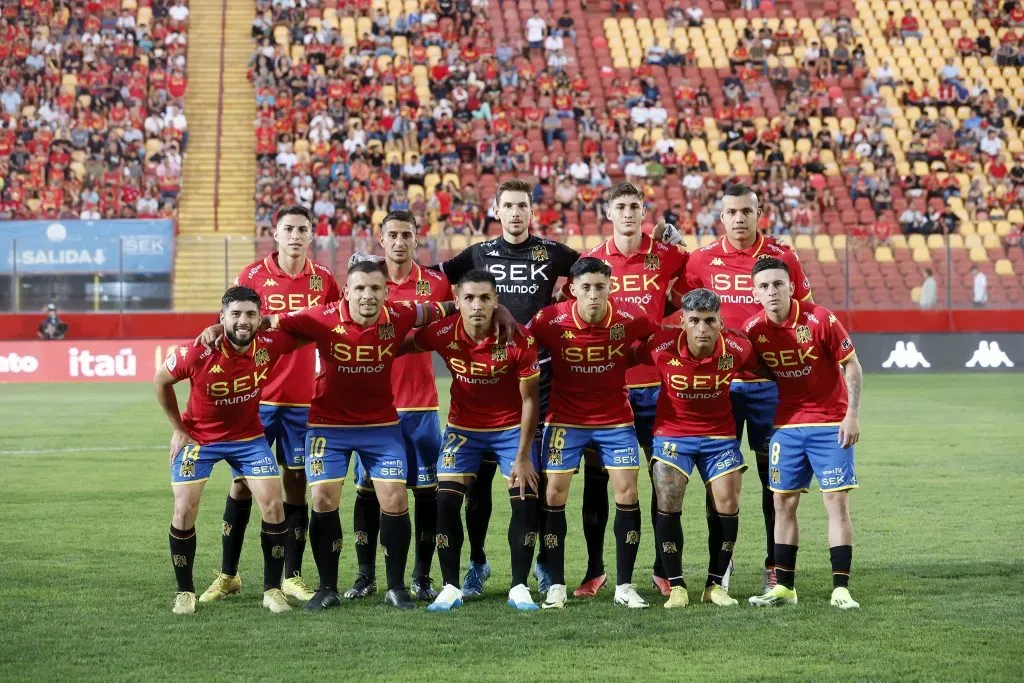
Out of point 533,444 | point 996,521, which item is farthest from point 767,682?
point 996,521

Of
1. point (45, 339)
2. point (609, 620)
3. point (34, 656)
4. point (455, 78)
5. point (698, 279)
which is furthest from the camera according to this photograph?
point (455, 78)

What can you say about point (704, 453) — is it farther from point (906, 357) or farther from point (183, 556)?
point (906, 357)

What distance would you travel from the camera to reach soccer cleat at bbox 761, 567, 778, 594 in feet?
25.0

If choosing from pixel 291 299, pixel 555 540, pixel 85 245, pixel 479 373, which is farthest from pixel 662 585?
pixel 85 245

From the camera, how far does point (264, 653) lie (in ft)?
21.0

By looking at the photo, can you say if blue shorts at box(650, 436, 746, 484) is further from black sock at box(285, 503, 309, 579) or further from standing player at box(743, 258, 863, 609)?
black sock at box(285, 503, 309, 579)

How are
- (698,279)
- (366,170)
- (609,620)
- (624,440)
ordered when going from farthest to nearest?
(366,170) → (698,279) → (624,440) → (609,620)

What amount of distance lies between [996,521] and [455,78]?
25.6 m

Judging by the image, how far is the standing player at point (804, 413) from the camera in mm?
7438

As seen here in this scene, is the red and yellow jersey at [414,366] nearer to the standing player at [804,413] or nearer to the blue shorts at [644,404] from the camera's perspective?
the blue shorts at [644,404]

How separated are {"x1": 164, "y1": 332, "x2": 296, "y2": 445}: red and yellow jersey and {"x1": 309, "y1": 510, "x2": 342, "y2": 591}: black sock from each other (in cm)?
58

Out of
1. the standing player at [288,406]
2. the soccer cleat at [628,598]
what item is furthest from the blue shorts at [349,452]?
the soccer cleat at [628,598]

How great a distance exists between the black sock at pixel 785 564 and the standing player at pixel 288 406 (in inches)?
101

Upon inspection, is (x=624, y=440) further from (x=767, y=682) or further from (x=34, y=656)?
(x=34, y=656)
